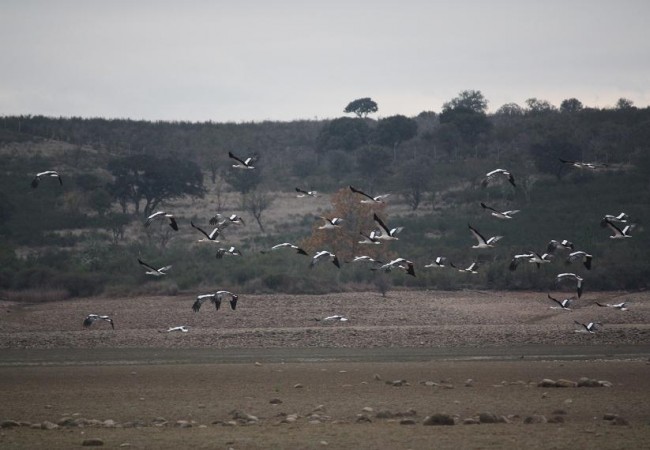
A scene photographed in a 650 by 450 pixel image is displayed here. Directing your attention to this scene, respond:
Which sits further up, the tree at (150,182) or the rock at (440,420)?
the tree at (150,182)

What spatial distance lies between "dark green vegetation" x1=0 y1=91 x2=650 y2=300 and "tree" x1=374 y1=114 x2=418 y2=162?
146mm

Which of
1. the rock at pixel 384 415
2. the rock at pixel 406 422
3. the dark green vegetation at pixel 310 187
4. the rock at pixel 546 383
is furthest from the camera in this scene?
the dark green vegetation at pixel 310 187

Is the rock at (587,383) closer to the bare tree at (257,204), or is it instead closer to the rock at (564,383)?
the rock at (564,383)

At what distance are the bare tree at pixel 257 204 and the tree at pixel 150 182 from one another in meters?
4.79

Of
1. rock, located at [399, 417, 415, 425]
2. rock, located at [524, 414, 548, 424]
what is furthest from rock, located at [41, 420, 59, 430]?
rock, located at [524, 414, 548, 424]

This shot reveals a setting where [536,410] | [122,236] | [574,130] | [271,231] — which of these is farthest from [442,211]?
[536,410]

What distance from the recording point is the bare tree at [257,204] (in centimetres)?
8562

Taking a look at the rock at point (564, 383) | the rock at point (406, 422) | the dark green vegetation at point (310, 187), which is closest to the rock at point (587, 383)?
the rock at point (564, 383)

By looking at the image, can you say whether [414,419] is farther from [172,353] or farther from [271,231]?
[271,231]

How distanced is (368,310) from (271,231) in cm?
A: 3442

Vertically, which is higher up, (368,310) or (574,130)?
(574,130)

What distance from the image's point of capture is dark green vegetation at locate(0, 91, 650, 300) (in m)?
60.1

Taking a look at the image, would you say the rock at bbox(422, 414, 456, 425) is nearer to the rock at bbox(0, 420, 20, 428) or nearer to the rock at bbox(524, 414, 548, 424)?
the rock at bbox(524, 414, 548, 424)

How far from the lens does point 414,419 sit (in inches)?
915
